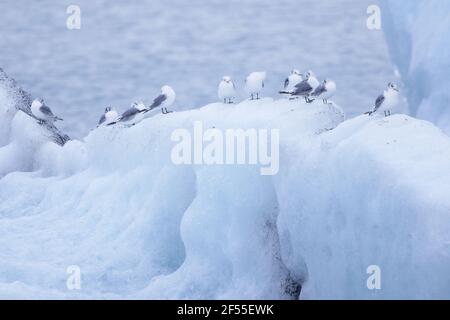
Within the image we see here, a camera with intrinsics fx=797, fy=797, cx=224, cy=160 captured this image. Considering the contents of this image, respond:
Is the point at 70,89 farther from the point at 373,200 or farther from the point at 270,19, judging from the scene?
the point at 373,200

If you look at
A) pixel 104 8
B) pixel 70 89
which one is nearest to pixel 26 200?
pixel 70 89

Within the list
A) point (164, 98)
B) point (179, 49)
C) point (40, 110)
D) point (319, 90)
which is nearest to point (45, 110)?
point (40, 110)

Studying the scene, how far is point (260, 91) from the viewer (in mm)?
9039

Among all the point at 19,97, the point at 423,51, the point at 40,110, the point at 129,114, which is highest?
the point at 19,97

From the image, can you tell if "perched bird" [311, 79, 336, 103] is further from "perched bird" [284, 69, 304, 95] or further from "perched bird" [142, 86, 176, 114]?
"perched bird" [142, 86, 176, 114]

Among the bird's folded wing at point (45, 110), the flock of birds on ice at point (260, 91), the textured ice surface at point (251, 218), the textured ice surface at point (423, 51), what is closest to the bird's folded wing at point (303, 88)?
the flock of birds on ice at point (260, 91)

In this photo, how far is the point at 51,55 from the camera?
159 ft

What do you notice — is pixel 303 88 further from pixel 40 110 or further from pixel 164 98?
pixel 40 110

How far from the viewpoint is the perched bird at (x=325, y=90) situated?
783 centimetres

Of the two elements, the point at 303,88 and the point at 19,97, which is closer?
the point at 303,88

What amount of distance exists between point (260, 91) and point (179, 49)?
4272 centimetres

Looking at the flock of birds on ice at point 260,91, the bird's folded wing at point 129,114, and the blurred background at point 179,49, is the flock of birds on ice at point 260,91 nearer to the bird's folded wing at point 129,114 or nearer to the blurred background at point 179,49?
the bird's folded wing at point 129,114
